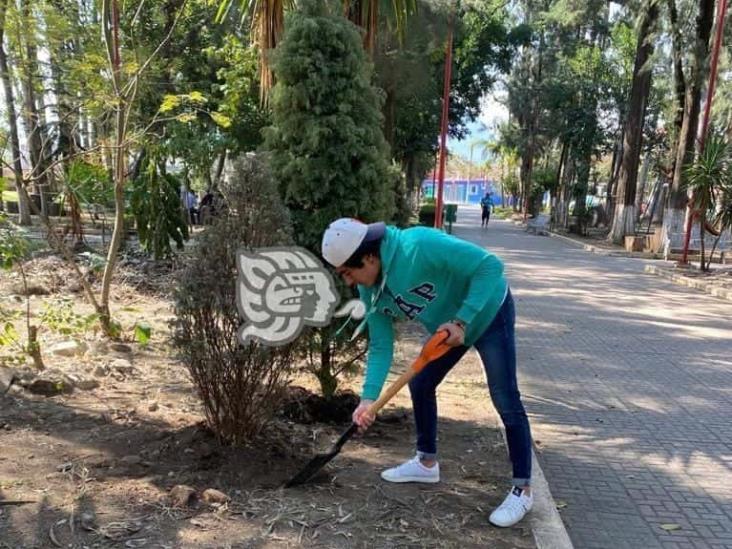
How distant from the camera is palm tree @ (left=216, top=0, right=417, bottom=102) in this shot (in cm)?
653

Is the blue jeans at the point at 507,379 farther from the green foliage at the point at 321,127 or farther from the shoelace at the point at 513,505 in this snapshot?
the green foliage at the point at 321,127

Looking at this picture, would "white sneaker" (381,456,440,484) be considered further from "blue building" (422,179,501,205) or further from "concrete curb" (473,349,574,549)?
"blue building" (422,179,501,205)

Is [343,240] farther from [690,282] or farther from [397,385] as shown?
[690,282]

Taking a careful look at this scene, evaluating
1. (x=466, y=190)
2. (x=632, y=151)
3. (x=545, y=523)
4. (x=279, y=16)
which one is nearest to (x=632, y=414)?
(x=545, y=523)

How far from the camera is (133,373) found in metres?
5.03

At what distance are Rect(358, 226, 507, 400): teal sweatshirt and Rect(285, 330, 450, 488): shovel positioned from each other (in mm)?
68

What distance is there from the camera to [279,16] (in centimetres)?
658

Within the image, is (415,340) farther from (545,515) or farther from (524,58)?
(524,58)

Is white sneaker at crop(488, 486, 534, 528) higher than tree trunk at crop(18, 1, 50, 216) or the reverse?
the reverse

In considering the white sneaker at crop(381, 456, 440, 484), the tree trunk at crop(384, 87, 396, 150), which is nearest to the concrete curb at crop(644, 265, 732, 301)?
the tree trunk at crop(384, 87, 396, 150)

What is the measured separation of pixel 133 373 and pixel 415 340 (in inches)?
132

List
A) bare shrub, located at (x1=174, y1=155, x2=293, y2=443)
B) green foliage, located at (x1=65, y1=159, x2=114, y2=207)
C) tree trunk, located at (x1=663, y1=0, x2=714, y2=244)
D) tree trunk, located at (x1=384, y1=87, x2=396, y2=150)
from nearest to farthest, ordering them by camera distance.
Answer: bare shrub, located at (x1=174, y1=155, x2=293, y2=443), green foliage, located at (x1=65, y1=159, x2=114, y2=207), tree trunk, located at (x1=384, y1=87, x2=396, y2=150), tree trunk, located at (x1=663, y1=0, x2=714, y2=244)

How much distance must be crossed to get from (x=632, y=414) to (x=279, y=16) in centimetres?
513

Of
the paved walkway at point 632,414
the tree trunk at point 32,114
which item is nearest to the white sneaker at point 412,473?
the paved walkway at point 632,414
